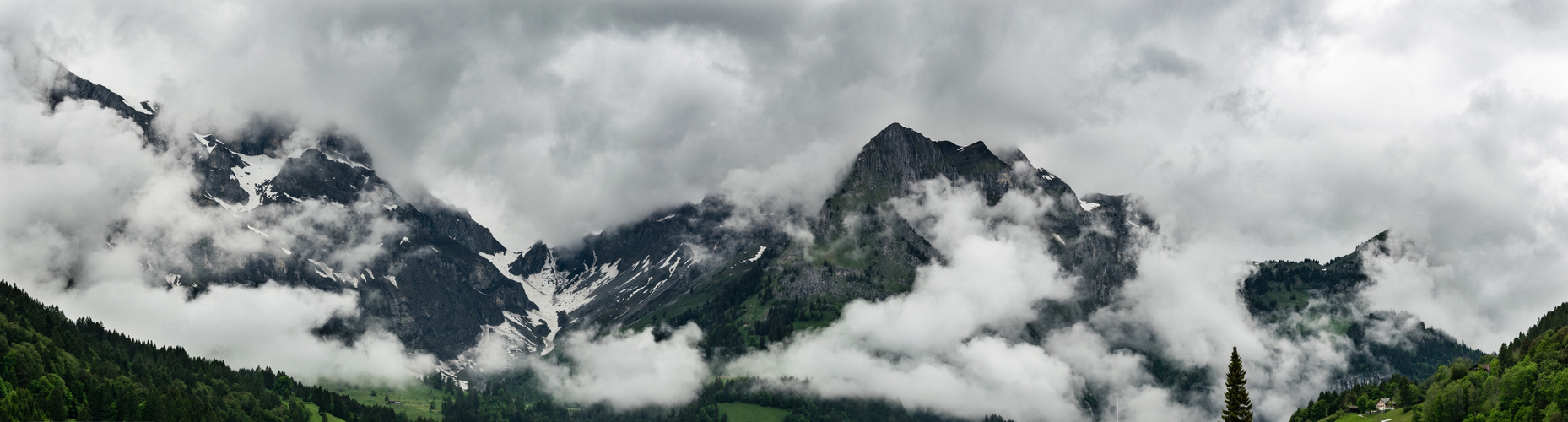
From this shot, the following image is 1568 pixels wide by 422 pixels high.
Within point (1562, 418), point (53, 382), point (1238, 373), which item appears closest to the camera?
point (1238, 373)

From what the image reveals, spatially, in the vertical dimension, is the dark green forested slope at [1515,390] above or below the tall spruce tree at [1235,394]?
above

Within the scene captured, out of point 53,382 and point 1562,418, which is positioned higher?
point 53,382

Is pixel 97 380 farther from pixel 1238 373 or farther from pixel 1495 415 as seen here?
pixel 1495 415

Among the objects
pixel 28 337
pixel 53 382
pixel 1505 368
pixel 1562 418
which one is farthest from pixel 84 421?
pixel 1505 368

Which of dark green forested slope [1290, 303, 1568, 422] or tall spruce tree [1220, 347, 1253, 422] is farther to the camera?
dark green forested slope [1290, 303, 1568, 422]

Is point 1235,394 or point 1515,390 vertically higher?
point 1515,390

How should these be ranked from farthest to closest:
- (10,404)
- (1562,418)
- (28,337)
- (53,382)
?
1. (28,337)
2. (53,382)
3. (10,404)
4. (1562,418)

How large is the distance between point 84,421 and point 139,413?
10.1 m

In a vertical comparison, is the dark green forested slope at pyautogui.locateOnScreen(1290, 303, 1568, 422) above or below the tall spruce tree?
above

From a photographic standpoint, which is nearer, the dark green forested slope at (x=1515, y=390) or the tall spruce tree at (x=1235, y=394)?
the tall spruce tree at (x=1235, y=394)

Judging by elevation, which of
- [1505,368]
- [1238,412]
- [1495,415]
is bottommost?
[1238,412]

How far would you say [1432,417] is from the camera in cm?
18688

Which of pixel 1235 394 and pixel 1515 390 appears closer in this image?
pixel 1235 394

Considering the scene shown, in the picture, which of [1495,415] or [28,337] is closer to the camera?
[1495,415]
